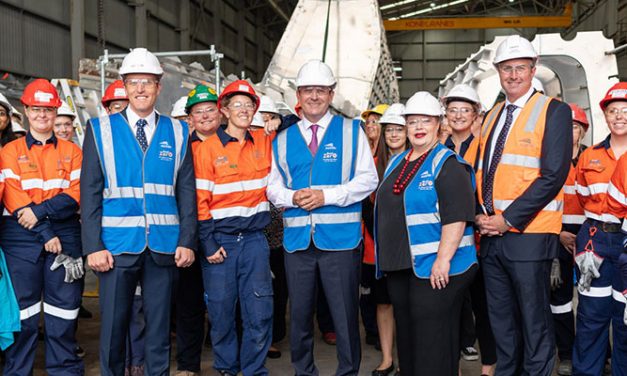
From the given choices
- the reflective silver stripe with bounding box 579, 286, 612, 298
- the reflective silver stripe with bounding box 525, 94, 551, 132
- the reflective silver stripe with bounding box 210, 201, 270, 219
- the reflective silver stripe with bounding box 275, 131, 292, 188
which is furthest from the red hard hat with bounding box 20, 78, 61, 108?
the reflective silver stripe with bounding box 579, 286, 612, 298

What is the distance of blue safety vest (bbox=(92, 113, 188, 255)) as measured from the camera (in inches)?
121

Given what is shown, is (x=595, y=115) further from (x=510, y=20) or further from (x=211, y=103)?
(x=510, y=20)

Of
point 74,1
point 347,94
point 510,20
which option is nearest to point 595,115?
point 347,94

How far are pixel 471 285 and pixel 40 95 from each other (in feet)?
9.61

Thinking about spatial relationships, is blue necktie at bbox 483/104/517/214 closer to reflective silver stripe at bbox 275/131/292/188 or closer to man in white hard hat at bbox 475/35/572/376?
man in white hard hat at bbox 475/35/572/376

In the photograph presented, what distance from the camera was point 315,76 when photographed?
11.2ft

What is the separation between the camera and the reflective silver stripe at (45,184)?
11.3 ft

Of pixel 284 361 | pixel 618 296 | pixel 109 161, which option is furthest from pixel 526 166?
A: pixel 284 361

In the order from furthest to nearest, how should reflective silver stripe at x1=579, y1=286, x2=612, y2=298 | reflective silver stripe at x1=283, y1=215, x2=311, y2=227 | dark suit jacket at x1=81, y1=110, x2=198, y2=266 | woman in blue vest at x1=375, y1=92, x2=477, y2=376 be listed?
1. reflective silver stripe at x1=283, y1=215, x2=311, y2=227
2. reflective silver stripe at x1=579, y1=286, x2=612, y2=298
3. dark suit jacket at x1=81, y1=110, x2=198, y2=266
4. woman in blue vest at x1=375, y1=92, x2=477, y2=376

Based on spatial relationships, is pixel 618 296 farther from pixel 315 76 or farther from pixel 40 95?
pixel 40 95

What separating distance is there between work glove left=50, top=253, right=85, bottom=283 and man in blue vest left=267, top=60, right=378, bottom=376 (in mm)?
1258

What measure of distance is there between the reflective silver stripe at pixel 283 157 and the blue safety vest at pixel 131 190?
2.26 ft

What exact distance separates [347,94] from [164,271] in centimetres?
705

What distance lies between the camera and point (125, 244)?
3051 millimetres
